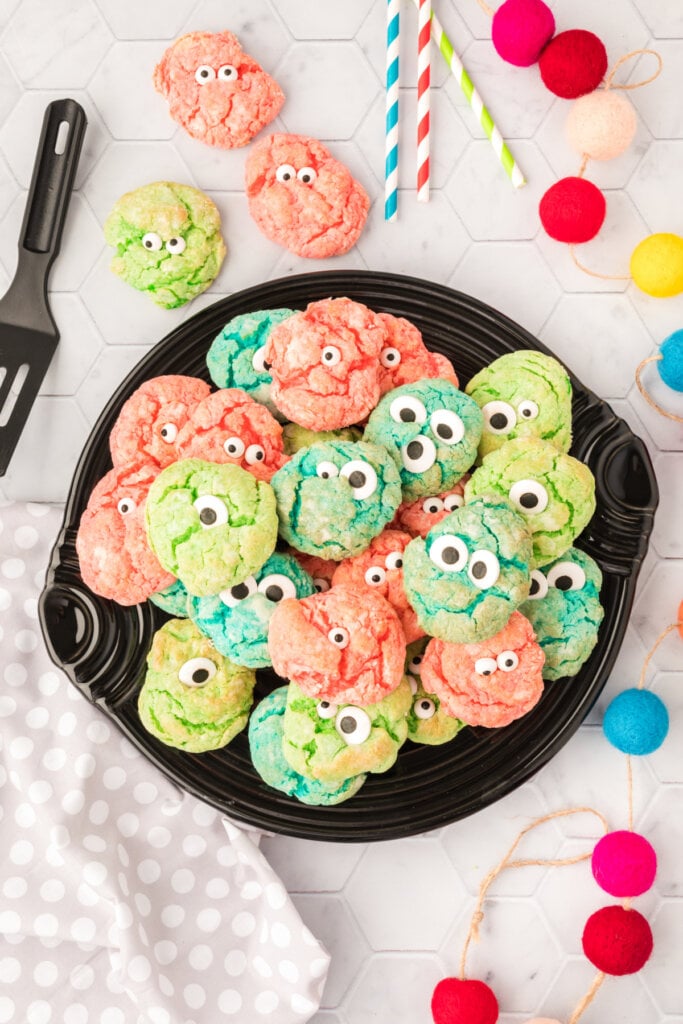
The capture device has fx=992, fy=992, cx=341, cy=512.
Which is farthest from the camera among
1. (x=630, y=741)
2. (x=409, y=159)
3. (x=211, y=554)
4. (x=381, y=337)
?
(x=409, y=159)

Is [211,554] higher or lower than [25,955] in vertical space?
higher

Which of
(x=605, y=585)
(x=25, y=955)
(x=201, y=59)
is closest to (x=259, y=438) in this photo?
(x=605, y=585)

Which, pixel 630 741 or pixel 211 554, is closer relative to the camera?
pixel 211 554

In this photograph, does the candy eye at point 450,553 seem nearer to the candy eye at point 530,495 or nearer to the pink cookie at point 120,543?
the candy eye at point 530,495

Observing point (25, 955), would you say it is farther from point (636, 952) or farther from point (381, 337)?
point (381, 337)

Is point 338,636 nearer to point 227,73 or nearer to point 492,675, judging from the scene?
point 492,675

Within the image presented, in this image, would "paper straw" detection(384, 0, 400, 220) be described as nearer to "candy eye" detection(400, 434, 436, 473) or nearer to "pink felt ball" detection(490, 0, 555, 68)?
"pink felt ball" detection(490, 0, 555, 68)

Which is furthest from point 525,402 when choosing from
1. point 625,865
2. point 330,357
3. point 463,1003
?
point 463,1003

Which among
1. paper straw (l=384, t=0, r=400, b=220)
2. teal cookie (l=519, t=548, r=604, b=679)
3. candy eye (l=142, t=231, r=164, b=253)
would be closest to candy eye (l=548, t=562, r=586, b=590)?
teal cookie (l=519, t=548, r=604, b=679)
